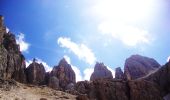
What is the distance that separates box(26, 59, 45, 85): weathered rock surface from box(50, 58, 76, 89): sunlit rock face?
16.5 feet

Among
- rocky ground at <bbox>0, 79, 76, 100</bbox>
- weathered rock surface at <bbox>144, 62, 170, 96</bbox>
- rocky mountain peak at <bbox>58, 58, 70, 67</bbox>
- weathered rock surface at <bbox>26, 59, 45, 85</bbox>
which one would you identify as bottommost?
rocky ground at <bbox>0, 79, 76, 100</bbox>

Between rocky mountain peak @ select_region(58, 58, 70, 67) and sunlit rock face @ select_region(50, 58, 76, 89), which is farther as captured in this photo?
rocky mountain peak @ select_region(58, 58, 70, 67)

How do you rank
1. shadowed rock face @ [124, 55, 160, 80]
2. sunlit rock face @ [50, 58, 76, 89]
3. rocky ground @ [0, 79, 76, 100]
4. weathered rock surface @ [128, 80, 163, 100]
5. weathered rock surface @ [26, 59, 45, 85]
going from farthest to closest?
shadowed rock face @ [124, 55, 160, 80] < sunlit rock face @ [50, 58, 76, 89] < weathered rock surface @ [26, 59, 45, 85] < weathered rock surface @ [128, 80, 163, 100] < rocky ground @ [0, 79, 76, 100]

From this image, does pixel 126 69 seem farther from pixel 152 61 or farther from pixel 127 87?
pixel 127 87

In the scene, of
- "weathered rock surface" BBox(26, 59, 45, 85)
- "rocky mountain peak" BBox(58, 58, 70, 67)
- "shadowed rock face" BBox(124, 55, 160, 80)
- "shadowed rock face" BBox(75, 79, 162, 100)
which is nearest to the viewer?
"shadowed rock face" BBox(75, 79, 162, 100)

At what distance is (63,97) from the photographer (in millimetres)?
43406

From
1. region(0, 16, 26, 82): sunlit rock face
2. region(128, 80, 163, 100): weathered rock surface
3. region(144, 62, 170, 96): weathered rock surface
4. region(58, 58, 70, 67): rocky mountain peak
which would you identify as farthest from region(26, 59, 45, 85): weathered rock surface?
region(144, 62, 170, 96): weathered rock surface

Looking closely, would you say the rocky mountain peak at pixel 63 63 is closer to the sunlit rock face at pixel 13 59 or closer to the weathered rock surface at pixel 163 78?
the sunlit rock face at pixel 13 59

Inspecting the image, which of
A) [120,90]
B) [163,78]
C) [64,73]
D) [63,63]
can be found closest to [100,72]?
[64,73]

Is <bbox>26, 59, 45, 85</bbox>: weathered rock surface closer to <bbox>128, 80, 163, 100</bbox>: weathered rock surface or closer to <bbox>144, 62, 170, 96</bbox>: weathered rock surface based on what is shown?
<bbox>128, 80, 163, 100</bbox>: weathered rock surface

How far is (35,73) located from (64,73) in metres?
17.8

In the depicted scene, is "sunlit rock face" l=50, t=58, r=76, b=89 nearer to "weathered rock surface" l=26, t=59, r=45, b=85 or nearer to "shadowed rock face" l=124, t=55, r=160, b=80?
"weathered rock surface" l=26, t=59, r=45, b=85

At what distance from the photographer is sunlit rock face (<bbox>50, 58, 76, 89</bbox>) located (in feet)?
417

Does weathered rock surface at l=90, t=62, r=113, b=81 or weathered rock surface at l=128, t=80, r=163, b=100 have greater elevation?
weathered rock surface at l=90, t=62, r=113, b=81
